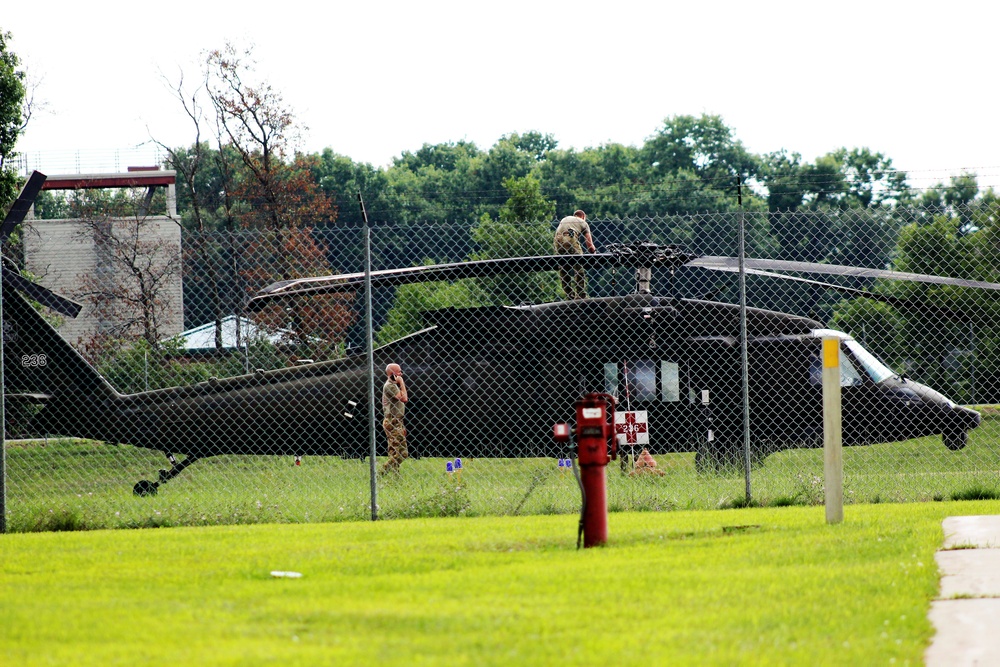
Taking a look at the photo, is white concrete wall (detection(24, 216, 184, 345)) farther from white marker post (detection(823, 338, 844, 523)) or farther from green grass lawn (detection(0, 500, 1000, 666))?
white marker post (detection(823, 338, 844, 523))

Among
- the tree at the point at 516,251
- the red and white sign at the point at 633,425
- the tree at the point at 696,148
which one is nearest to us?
the red and white sign at the point at 633,425

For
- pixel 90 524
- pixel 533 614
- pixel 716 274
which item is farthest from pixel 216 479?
pixel 716 274

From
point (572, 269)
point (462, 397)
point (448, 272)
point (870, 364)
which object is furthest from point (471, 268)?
point (870, 364)

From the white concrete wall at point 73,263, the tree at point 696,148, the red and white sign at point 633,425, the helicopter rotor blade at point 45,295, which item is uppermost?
the tree at point 696,148

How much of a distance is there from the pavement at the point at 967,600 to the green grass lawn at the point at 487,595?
0.34 feet

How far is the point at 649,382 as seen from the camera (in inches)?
545

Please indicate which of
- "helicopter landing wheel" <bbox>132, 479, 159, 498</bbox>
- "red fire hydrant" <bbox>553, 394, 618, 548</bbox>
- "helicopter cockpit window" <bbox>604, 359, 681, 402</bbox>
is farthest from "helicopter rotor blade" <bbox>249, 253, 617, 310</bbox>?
"red fire hydrant" <bbox>553, 394, 618, 548</bbox>

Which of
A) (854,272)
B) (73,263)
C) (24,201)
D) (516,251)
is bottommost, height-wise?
(854,272)

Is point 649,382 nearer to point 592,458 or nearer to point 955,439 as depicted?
point 955,439

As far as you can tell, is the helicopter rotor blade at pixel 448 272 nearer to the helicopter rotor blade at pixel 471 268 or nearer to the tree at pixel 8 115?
the helicopter rotor blade at pixel 471 268

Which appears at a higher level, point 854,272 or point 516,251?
point 516,251

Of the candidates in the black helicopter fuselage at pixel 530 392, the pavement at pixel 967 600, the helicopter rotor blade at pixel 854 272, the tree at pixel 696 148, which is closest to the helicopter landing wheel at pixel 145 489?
the black helicopter fuselage at pixel 530 392

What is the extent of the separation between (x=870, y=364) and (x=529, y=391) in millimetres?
4253

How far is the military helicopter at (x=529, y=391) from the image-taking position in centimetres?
1298
